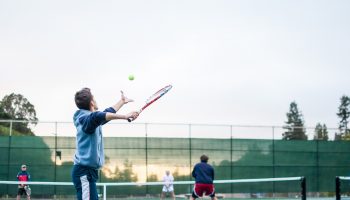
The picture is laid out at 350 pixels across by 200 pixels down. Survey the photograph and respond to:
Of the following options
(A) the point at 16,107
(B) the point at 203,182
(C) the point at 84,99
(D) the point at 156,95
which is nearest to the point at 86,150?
(C) the point at 84,99

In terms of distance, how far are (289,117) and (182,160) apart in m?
74.4

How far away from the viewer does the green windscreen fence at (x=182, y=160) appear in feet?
80.3

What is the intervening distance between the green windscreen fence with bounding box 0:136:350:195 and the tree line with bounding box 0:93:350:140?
2.77 ft

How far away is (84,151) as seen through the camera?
17.4ft

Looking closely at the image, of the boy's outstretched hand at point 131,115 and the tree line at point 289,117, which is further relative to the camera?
the tree line at point 289,117

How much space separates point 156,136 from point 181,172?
6.13 feet

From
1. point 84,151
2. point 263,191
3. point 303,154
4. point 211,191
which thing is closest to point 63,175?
point 263,191

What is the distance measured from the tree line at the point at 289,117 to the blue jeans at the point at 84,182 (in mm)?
18567

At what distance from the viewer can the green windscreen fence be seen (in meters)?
24.5

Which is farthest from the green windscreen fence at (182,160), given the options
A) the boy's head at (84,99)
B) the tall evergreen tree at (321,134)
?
the boy's head at (84,99)

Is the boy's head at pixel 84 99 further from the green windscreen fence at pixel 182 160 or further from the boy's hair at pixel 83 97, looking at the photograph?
the green windscreen fence at pixel 182 160

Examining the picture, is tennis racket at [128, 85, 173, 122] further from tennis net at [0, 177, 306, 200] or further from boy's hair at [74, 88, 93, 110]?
tennis net at [0, 177, 306, 200]

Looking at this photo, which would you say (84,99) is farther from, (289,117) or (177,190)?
(289,117)

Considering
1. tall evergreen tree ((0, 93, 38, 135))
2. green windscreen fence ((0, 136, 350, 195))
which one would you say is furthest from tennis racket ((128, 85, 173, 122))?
tall evergreen tree ((0, 93, 38, 135))
